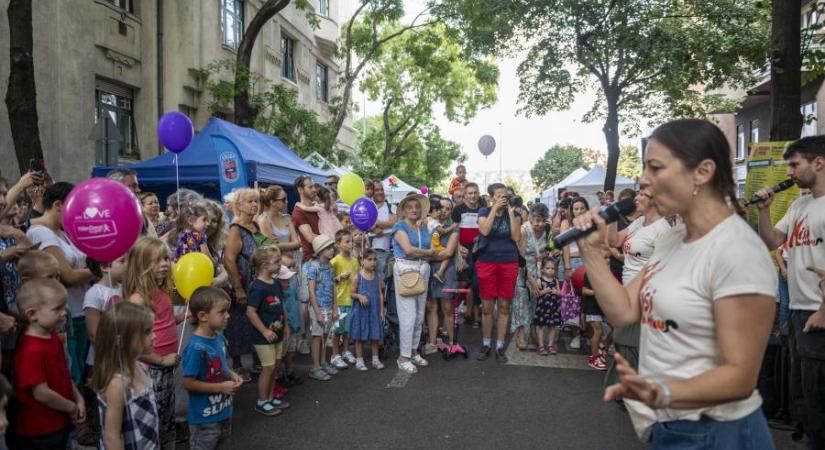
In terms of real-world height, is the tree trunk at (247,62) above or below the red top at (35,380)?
above

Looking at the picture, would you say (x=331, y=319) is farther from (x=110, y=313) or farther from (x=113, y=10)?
(x=113, y=10)

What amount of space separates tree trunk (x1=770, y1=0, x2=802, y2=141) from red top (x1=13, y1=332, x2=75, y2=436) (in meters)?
7.33

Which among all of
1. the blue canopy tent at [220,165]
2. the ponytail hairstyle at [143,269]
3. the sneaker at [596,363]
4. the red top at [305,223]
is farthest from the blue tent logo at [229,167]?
the sneaker at [596,363]

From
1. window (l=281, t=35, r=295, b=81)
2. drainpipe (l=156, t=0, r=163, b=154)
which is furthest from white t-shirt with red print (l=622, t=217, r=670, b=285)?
window (l=281, t=35, r=295, b=81)

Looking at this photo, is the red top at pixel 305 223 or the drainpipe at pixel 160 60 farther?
the drainpipe at pixel 160 60

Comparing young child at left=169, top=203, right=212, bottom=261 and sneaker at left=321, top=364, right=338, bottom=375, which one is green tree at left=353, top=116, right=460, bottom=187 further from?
young child at left=169, top=203, right=212, bottom=261

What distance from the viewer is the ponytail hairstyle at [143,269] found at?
3.93 meters

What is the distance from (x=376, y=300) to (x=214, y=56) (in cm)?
1148

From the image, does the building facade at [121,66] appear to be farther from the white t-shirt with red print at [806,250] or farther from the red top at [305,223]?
the white t-shirt with red print at [806,250]

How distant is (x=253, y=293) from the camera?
17.0 ft

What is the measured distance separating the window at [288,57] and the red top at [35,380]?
66.4 ft

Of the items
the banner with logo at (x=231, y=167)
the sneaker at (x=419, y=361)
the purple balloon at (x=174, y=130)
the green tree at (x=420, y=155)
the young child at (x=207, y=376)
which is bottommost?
the sneaker at (x=419, y=361)

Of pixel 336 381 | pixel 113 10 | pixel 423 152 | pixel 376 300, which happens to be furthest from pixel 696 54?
pixel 423 152

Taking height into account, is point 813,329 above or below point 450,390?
above
